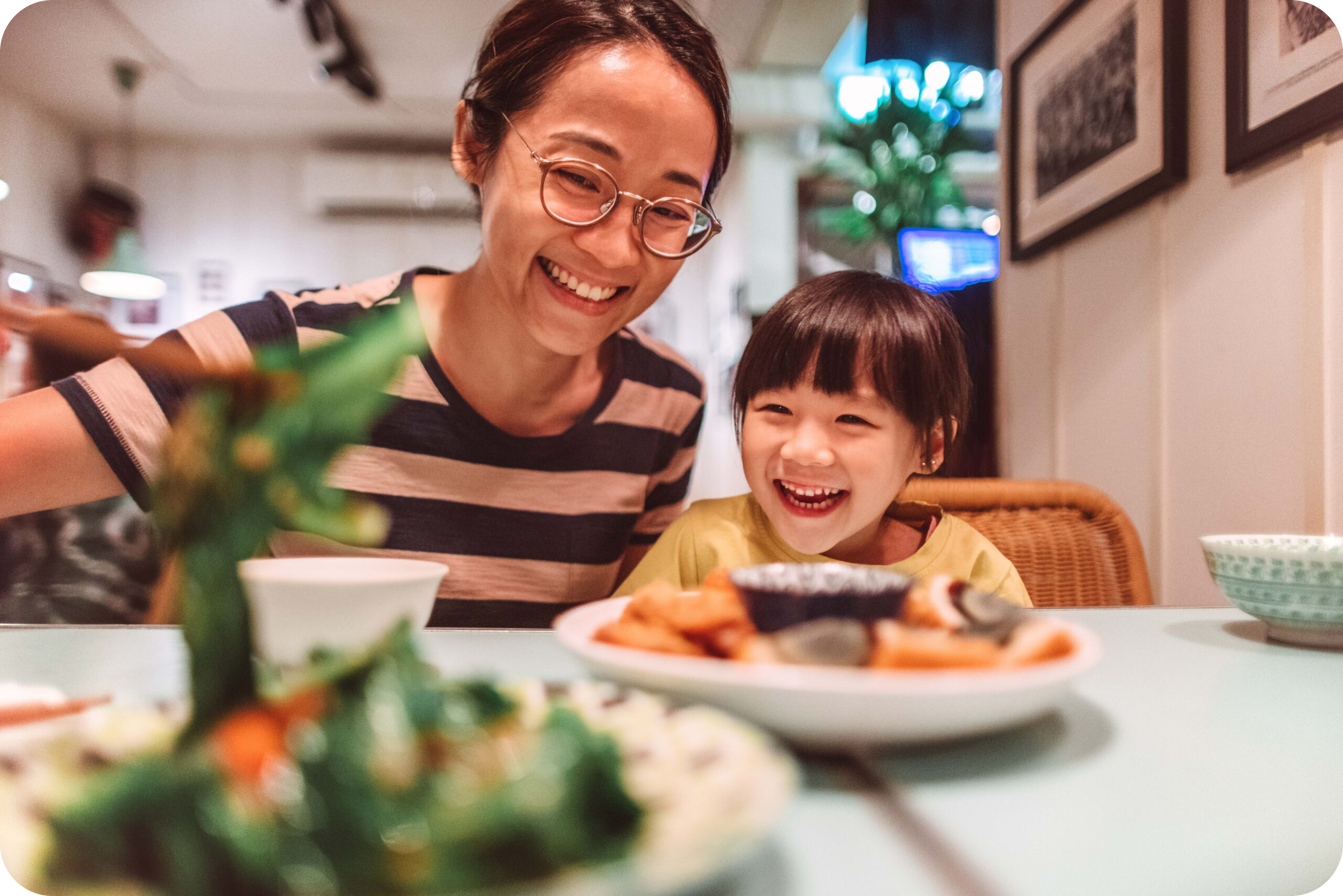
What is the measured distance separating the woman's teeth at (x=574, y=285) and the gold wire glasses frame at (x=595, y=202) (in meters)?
0.09

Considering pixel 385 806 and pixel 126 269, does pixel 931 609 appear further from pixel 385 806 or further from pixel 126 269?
pixel 126 269

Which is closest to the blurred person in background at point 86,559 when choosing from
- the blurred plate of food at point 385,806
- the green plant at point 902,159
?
the blurred plate of food at point 385,806

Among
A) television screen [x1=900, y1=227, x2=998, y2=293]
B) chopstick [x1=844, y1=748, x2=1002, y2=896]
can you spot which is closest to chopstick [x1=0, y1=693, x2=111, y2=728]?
chopstick [x1=844, y1=748, x2=1002, y2=896]

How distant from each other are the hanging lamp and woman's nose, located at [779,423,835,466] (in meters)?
5.82

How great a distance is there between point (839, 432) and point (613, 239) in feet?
1.30

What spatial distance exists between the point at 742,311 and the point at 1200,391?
3.57 metres

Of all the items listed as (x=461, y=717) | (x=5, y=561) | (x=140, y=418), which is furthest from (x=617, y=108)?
(x=5, y=561)

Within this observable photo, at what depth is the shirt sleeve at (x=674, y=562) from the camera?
3.50 feet

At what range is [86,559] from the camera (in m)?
1.56

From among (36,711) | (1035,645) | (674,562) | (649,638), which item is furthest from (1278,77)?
(36,711)

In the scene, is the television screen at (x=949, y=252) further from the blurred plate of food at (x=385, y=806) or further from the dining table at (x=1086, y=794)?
the blurred plate of food at (x=385, y=806)

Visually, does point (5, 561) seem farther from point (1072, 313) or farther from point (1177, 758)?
point (1072, 313)

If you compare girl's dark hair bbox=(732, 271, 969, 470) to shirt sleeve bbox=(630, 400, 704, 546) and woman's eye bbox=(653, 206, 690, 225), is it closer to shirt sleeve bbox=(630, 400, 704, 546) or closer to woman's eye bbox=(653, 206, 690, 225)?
woman's eye bbox=(653, 206, 690, 225)

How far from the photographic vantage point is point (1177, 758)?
0.42 metres
